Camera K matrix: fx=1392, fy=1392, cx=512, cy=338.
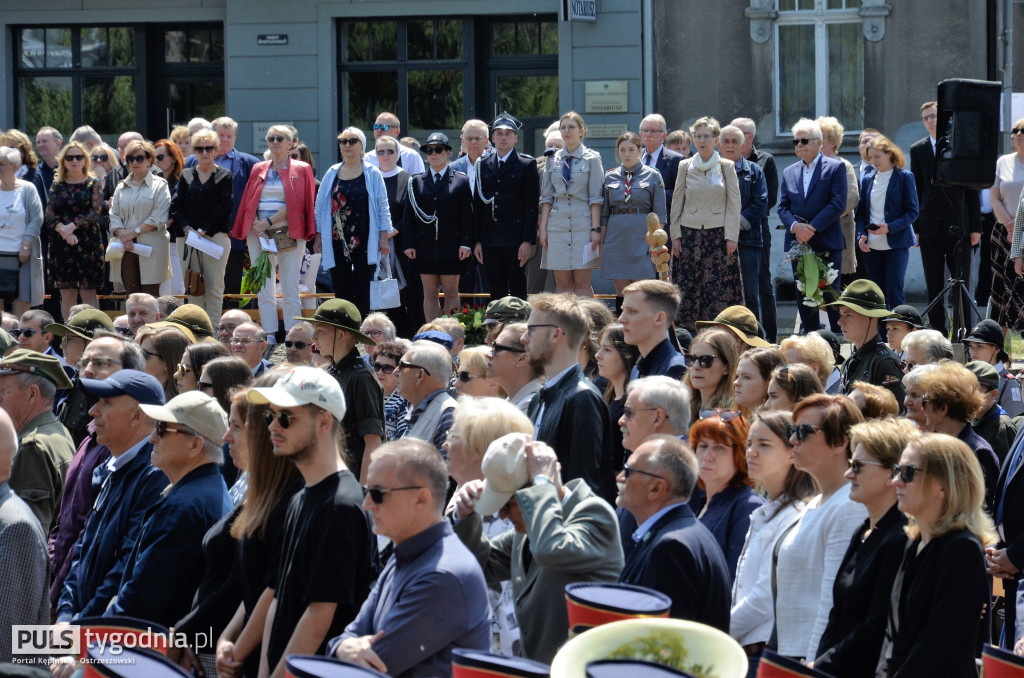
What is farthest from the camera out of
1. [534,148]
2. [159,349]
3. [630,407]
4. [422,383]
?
[534,148]

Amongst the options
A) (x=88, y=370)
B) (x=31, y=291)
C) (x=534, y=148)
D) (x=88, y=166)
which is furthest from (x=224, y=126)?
(x=88, y=370)

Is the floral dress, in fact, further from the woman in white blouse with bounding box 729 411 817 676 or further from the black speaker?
the woman in white blouse with bounding box 729 411 817 676

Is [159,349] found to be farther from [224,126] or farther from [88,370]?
[224,126]

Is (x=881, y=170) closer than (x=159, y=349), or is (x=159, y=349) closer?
(x=159, y=349)

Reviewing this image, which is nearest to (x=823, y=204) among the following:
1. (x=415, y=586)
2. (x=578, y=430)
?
(x=578, y=430)

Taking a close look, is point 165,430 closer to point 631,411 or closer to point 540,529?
point 540,529

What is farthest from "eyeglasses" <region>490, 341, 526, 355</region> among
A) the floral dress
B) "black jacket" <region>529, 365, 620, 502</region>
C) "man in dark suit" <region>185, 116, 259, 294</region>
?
the floral dress

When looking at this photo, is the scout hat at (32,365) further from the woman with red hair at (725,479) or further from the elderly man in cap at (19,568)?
the woman with red hair at (725,479)

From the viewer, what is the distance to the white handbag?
1226cm

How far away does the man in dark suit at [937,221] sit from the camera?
12.2m

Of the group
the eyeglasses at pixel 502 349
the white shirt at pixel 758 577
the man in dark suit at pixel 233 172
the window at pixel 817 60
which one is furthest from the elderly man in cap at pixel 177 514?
the window at pixel 817 60

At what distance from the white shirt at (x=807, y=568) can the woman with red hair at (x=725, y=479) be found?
42 centimetres

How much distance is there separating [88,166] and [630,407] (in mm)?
8862

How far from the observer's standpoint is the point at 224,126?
542 inches
